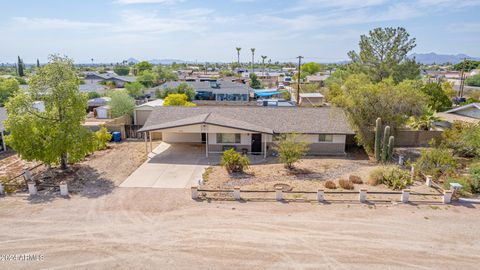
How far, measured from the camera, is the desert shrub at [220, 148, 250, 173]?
20.3m

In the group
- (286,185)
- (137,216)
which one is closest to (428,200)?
(286,185)

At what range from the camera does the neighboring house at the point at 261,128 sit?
2403 cm

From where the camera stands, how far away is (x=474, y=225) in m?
13.5

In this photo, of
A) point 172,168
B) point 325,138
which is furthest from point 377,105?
point 172,168

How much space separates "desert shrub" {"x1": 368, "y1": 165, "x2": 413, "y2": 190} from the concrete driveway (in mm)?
10835

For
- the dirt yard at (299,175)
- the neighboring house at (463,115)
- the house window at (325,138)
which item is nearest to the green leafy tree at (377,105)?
the house window at (325,138)

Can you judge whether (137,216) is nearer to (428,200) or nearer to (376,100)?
(428,200)

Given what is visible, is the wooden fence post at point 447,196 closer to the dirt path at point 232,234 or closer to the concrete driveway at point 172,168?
A: the dirt path at point 232,234

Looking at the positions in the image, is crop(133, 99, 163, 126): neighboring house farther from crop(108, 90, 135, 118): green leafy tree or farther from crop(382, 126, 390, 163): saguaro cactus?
crop(382, 126, 390, 163): saguaro cactus

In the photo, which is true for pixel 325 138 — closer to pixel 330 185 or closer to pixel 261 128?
pixel 261 128

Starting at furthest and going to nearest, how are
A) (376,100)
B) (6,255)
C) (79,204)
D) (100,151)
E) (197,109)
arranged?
(197,109)
(100,151)
(376,100)
(79,204)
(6,255)

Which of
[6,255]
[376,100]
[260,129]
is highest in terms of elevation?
[376,100]

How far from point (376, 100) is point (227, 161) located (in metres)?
12.8

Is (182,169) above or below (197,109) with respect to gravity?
below
